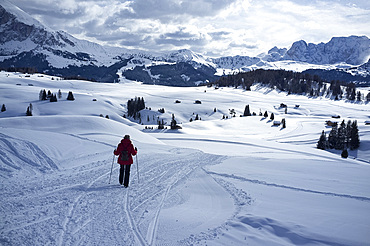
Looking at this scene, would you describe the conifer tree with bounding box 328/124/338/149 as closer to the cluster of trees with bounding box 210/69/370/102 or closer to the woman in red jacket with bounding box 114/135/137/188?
the woman in red jacket with bounding box 114/135/137/188

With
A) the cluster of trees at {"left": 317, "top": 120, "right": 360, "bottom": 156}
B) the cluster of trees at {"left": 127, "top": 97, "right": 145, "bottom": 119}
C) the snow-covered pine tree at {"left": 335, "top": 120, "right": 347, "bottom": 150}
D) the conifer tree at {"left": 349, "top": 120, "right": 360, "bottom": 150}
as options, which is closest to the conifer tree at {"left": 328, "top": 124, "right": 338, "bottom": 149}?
the cluster of trees at {"left": 317, "top": 120, "right": 360, "bottom": 156}

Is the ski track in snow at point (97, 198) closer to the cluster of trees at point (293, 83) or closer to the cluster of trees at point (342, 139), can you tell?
the cluster of trees at point (342, 139)

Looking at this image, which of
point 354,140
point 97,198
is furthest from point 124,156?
point 354,140

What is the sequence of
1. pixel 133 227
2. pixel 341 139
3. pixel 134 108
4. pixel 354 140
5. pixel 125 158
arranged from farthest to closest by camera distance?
1. pixel 134 108
2. pixel 341 139
3. pixel 354 140
4. pixel 125 158
5. pixel 133 227

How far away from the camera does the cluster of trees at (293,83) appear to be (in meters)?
155

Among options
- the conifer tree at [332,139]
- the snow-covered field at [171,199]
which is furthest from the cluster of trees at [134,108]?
the snow-covered field at [171,199]

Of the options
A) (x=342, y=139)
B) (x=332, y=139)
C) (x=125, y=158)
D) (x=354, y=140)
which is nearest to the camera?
→ (x=125, y=158)

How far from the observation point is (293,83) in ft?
548

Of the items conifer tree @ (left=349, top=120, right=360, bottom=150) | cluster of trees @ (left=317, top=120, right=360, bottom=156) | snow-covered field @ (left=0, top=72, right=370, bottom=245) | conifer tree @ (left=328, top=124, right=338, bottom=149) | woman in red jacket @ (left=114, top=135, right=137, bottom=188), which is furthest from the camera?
conifer tree @ (left=328, top=124, right=338, bottom=149)

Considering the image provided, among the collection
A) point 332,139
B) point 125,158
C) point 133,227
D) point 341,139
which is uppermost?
point 125,158

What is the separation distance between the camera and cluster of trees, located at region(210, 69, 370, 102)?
155 m

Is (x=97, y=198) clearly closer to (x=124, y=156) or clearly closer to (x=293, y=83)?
(x=124, y=156)

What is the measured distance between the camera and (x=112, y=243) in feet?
16.9

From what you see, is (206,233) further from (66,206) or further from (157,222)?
(66,206)
